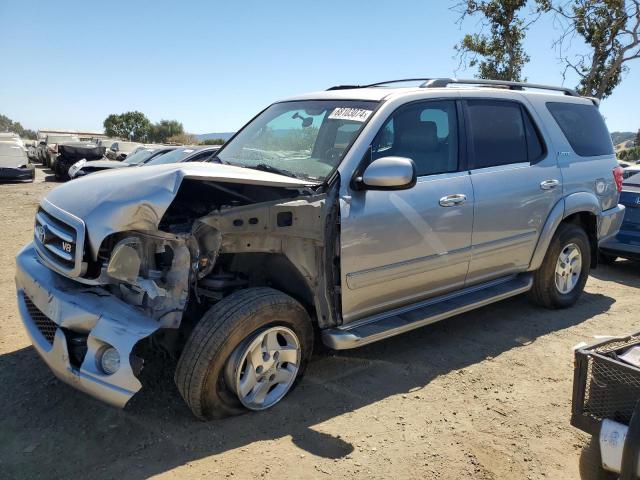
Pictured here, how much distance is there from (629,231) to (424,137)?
423 cm

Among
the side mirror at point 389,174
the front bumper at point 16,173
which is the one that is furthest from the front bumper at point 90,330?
the front bumper at point 16,173

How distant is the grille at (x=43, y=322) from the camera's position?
3.04 meters

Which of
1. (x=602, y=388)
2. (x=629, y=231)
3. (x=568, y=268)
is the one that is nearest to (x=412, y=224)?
(x=602, y=388)

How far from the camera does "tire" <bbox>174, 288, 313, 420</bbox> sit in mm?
2928

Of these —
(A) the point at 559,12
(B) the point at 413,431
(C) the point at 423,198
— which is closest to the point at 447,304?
(C) the point at 423,198

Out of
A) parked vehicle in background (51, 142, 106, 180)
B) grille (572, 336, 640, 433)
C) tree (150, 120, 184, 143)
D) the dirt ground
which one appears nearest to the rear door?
the dirt ground

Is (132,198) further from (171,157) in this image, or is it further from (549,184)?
(171,157)

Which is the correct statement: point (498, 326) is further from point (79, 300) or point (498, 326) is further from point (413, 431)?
point (79, 300)

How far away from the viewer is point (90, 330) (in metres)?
2.83

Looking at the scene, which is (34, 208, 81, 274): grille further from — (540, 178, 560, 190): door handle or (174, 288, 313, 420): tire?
(540, 178, 560, 190): door handle

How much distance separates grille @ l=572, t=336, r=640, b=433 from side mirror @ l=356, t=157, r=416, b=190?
1.44 m

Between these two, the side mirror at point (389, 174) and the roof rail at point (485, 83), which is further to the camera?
the roof rail at point (485, 83)

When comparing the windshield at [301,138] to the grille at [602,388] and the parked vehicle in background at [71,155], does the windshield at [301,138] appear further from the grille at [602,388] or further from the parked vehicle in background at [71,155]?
the parked vehicle in background at [71,155]

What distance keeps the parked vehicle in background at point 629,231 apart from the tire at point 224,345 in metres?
5.17
